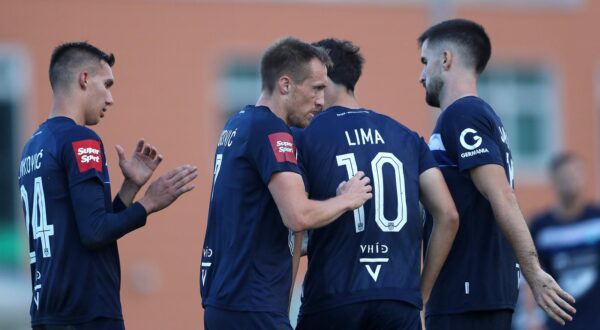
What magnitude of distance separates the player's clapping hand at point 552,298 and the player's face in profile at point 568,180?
451 cm

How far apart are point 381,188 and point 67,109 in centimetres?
204

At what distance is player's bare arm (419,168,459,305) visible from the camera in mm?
7570

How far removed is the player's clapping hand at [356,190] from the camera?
7082 millimetres

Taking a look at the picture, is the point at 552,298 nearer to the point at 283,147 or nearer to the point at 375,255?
the point at 375,255

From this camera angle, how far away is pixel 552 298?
7.47 metres

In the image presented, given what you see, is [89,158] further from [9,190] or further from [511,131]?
[511,131]

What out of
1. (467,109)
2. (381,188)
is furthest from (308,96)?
(467,109)

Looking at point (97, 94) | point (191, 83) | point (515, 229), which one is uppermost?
point (191, 83)

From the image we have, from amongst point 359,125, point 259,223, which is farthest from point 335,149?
point 259,223

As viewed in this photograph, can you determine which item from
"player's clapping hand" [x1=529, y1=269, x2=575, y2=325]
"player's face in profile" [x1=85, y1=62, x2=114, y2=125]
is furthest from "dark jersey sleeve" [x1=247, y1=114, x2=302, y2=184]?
"player's clapping hand" [x1=529, y1=269, x2=575, y2=325]

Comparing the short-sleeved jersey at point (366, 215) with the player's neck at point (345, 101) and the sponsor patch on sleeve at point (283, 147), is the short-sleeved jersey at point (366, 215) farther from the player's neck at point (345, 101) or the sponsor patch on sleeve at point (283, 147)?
the sponsor patch on sleeve at point (283, 147)

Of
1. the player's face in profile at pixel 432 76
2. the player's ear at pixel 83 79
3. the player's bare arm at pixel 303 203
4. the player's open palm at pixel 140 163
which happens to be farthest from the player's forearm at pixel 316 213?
the player's ear at pixel 83 79

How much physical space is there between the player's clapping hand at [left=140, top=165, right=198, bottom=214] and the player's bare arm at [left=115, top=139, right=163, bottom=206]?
0.21 m

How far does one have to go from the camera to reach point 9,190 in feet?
80.6
